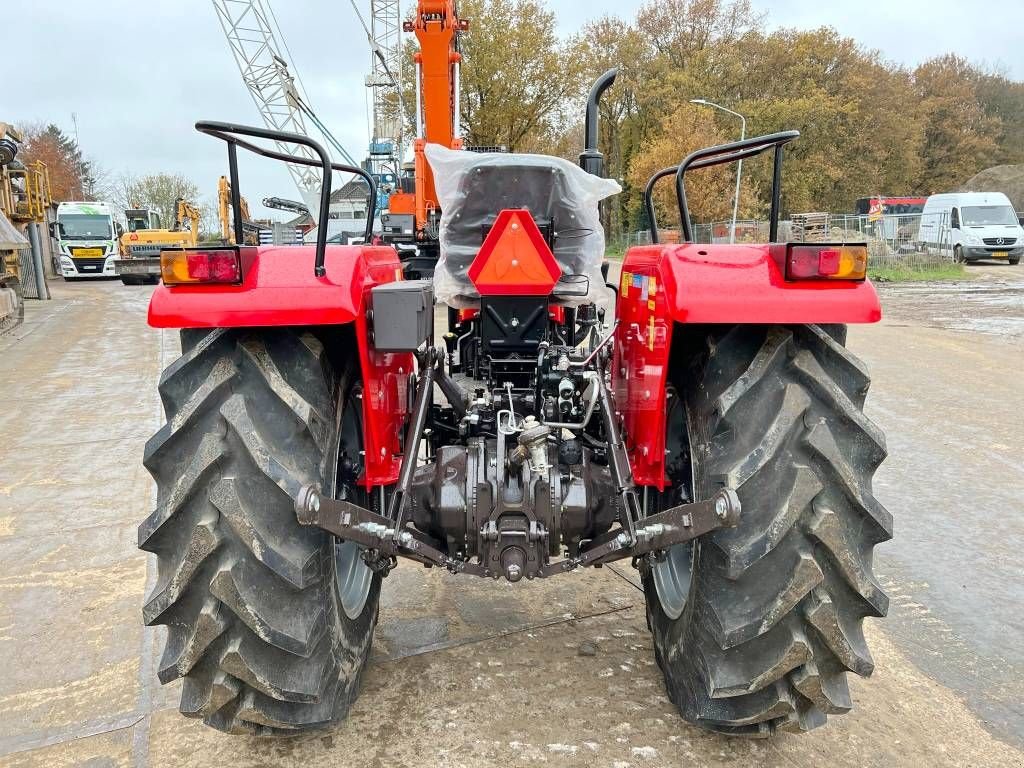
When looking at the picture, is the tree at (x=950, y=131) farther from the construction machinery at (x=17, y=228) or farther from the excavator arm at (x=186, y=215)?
the construction machinery at (x=17, y=228)

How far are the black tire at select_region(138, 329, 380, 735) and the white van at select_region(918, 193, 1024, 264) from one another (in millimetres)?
28078

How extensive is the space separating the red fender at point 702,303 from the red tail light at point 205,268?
1245 millimetres

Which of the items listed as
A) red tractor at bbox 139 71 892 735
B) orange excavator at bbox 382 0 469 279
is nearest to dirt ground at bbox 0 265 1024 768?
red tractor at bbox 139 71 892 735

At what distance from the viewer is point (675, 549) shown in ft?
9.33

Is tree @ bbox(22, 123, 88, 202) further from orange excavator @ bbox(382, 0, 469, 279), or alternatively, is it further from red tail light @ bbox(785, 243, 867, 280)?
red tail light @ bbox(785, 243, 867, 280)

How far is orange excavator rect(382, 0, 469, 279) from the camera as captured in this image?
910 centimetres

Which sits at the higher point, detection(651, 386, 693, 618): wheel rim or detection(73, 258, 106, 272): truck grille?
detection(73, 258, 106, 272): truck grille

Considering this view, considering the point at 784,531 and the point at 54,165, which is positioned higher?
the point at 54,165

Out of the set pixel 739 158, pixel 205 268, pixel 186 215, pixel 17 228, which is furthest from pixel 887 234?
pixel 205 268

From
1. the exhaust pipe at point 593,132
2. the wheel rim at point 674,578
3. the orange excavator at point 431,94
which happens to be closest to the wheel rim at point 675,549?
the wheel rim at point 674,578

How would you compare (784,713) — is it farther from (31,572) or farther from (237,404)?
(31,572)

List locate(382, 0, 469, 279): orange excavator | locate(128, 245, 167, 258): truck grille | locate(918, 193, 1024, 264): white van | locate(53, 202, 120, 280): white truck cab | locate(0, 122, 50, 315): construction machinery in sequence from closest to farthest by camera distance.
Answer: locate(382, 0, 469, 279): orange excavator, locate(0, 122, 50, 315): construction machinery, locate(128, 245, 167, 258): truck grille, locate(918, 193, 1024, 264): white van, locate(53, 202, 120, 280): white truck cab

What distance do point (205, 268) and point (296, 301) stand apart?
0.27 metres

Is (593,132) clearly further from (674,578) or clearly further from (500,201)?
(674,578)
